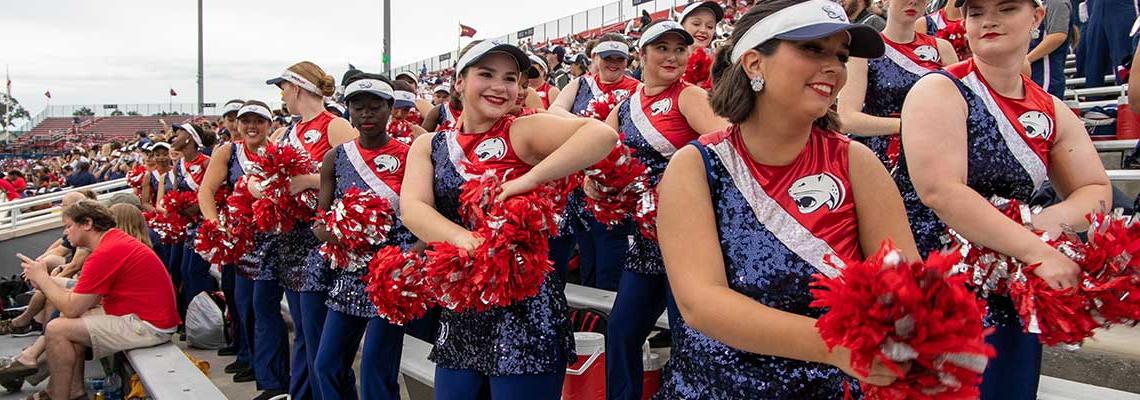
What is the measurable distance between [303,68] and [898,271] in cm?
414

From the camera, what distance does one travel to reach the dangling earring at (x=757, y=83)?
1699 millimetres

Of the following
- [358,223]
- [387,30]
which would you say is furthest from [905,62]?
[387,30]

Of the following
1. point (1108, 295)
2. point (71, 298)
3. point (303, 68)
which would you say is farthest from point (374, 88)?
point (71, 298)

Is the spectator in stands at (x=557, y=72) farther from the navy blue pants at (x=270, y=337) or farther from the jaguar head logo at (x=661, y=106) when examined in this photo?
the jaguar head logo at (x=661, y=106)

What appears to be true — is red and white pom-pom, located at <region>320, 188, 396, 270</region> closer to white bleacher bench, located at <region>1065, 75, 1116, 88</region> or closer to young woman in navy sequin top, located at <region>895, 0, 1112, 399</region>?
young woman in navy sequin top, located at <region>895, 0, 1112, 399</region>

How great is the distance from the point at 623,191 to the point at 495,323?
91 cm

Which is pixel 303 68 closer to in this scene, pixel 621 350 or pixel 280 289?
pixel 280 289

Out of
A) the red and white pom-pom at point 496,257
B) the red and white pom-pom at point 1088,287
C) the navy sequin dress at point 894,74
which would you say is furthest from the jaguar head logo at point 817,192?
the navy sequin dress at point 894,74

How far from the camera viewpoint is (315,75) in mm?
4762

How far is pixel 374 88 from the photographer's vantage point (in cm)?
384

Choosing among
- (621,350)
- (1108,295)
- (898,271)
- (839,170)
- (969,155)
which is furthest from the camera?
(621,350)

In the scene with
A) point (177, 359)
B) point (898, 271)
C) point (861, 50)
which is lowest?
point (177, 359)

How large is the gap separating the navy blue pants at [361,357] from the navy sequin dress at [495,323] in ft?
2.32

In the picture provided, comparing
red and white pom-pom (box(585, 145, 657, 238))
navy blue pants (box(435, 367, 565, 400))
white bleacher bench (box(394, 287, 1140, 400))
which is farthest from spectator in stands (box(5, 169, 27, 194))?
navy blue pants (box(435, 367, 565, 400))
